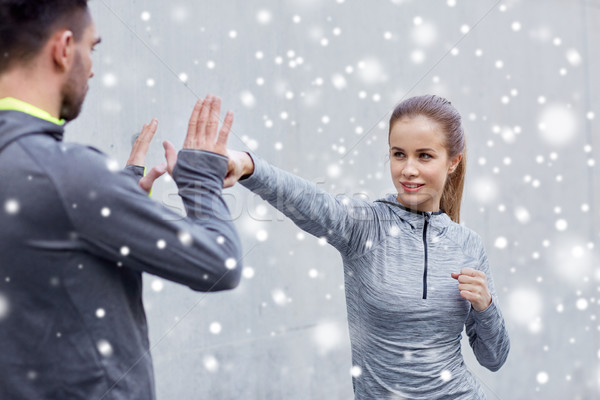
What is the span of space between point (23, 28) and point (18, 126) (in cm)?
15

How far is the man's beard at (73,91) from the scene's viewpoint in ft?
2.52

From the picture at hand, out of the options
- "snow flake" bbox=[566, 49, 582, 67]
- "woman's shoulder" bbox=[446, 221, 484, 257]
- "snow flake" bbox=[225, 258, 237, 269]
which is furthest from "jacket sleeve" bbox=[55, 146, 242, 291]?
"snow flake" bbox=[566, 49, 582, 67]

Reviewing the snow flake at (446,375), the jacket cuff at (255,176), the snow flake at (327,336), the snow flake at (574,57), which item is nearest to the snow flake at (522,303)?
the snow flake at (327,336)

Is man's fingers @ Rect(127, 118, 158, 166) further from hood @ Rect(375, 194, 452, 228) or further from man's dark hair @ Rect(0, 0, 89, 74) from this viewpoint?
hood @ Rect(375, 194, 452, 228)

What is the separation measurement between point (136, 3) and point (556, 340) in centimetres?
264

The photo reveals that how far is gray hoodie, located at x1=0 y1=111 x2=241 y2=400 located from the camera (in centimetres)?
67

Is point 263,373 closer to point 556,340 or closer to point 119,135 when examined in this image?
point 119,135

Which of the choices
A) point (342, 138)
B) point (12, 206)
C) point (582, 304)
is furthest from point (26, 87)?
point (582, 304)

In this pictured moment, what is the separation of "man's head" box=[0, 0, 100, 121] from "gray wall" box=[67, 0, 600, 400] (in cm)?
85

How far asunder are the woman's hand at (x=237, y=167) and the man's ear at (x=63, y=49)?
286 millimetres

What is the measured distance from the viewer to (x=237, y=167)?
0.93m

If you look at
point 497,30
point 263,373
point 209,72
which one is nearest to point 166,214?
point 209,72

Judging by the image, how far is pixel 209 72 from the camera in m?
1.81

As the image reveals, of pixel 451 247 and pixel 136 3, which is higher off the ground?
pixel 136 3
